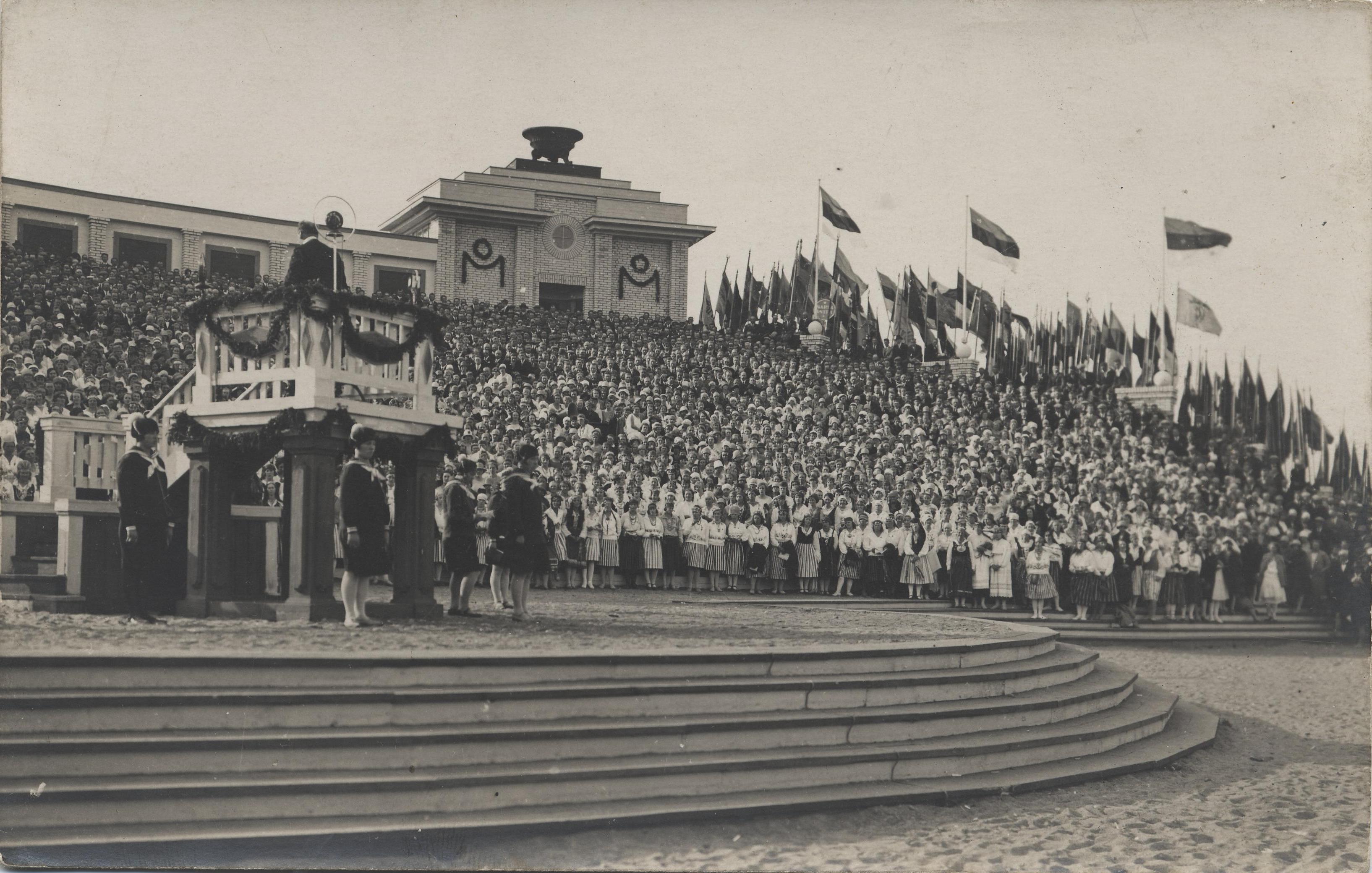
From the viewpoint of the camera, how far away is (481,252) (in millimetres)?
32781

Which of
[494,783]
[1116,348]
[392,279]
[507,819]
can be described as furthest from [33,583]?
[392,279]

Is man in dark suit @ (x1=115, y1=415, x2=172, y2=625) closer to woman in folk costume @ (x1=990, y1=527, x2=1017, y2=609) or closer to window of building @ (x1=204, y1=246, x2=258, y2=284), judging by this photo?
woman in folk costume @ (x1=990, y1=527, x2=1017, y2=609)

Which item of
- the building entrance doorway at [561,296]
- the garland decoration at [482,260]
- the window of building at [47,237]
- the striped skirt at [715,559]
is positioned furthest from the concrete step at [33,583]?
the garland decoration at [482,260]

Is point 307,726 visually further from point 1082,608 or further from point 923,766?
point 1082,608

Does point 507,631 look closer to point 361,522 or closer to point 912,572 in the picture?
point 361,522

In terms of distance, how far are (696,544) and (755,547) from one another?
0.96 m

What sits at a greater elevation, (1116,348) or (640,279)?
(640,279)

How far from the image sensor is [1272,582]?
18.3 meters

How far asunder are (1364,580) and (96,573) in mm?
11375

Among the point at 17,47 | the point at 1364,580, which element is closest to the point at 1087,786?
the point at 1364,580

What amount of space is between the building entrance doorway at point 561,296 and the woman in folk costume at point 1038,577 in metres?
17.5

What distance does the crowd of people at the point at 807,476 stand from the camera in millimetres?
17062

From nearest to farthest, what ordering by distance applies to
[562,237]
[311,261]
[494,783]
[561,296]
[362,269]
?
1. [494,783]
2. [311,261]
3. [362,269]
4. [562,237]
5. [561,296]

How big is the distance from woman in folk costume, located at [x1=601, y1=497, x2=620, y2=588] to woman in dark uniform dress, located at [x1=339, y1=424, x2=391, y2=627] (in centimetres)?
847
